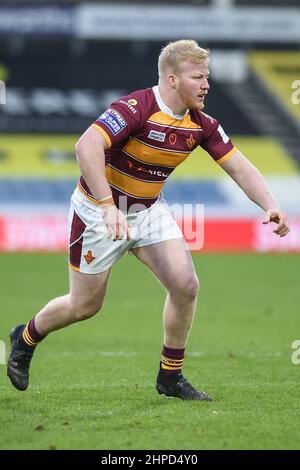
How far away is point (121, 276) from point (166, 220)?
38.2 ft

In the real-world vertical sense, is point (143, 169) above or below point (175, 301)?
above

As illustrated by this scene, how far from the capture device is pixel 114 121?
6.32 m

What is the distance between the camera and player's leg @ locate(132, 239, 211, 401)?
21.7ft

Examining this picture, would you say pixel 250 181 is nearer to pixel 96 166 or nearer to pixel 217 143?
pixel 217 143

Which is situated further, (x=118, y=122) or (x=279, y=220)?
(x=279, y=220)

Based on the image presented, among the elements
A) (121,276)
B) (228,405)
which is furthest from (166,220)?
(121,276)

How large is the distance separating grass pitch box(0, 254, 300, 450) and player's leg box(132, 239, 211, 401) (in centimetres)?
14

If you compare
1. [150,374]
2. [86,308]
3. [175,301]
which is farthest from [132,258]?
[175,301]

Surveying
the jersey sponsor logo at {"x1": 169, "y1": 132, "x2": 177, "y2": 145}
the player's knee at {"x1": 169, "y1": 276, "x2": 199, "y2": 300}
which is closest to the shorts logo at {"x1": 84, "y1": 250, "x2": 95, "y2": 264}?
the player's knee at {"x1": 169, "y1": 276, "x2": 199, "y2": 300}

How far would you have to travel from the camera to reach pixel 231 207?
2811 cm

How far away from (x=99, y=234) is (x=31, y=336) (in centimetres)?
99

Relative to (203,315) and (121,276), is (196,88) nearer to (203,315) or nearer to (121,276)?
(203,315)

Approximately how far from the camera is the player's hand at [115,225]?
6.01 m

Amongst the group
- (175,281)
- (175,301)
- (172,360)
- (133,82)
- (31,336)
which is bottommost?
(172,360)
